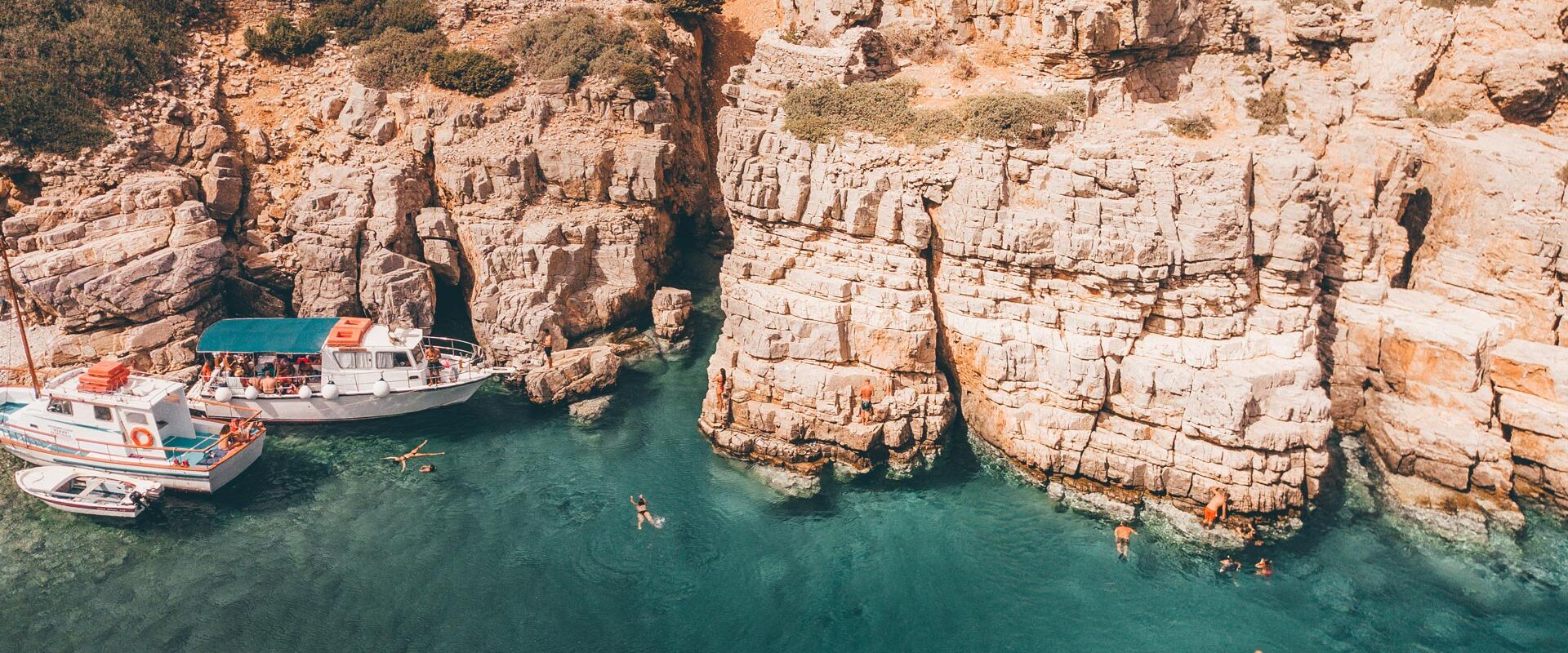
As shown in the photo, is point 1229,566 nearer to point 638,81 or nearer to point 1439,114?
point 1439,114

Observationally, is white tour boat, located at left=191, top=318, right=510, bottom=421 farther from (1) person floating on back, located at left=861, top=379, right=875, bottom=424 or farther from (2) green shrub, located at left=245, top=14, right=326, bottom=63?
(1) person floating on back, located at left=861, top=379, right=875, bottom=424

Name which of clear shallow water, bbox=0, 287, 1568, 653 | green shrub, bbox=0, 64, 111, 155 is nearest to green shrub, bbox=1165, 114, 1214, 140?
clear shallow water, bbox=0, 287, 1568, 653

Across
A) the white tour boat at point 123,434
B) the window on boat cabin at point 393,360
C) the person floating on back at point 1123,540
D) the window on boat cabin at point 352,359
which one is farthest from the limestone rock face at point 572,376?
the person floating on back at point 1123,540

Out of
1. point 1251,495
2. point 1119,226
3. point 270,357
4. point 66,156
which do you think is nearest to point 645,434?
point 270,357

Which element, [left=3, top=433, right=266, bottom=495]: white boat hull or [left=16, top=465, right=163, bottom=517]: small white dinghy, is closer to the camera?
[left=16, top=465, right=163, bottom=517]: small white dinghy

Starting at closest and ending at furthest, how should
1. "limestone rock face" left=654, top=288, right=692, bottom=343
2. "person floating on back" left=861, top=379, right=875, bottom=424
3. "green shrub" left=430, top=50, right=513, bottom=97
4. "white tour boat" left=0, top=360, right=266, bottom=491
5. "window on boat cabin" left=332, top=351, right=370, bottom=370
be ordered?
1. "white tour boat" left=0, top=360, right=266, bottom=491
2. "person floating on back" left=861, top=379, right=875, bottom=424
3. "window on boat cabin" left=332, top=351, right=370, bottom=370
4. "limestone rock face" left=654, top=288, right=692, bottom=343
5. "green shrub" left=430, top=50, right=513, bottom=97
